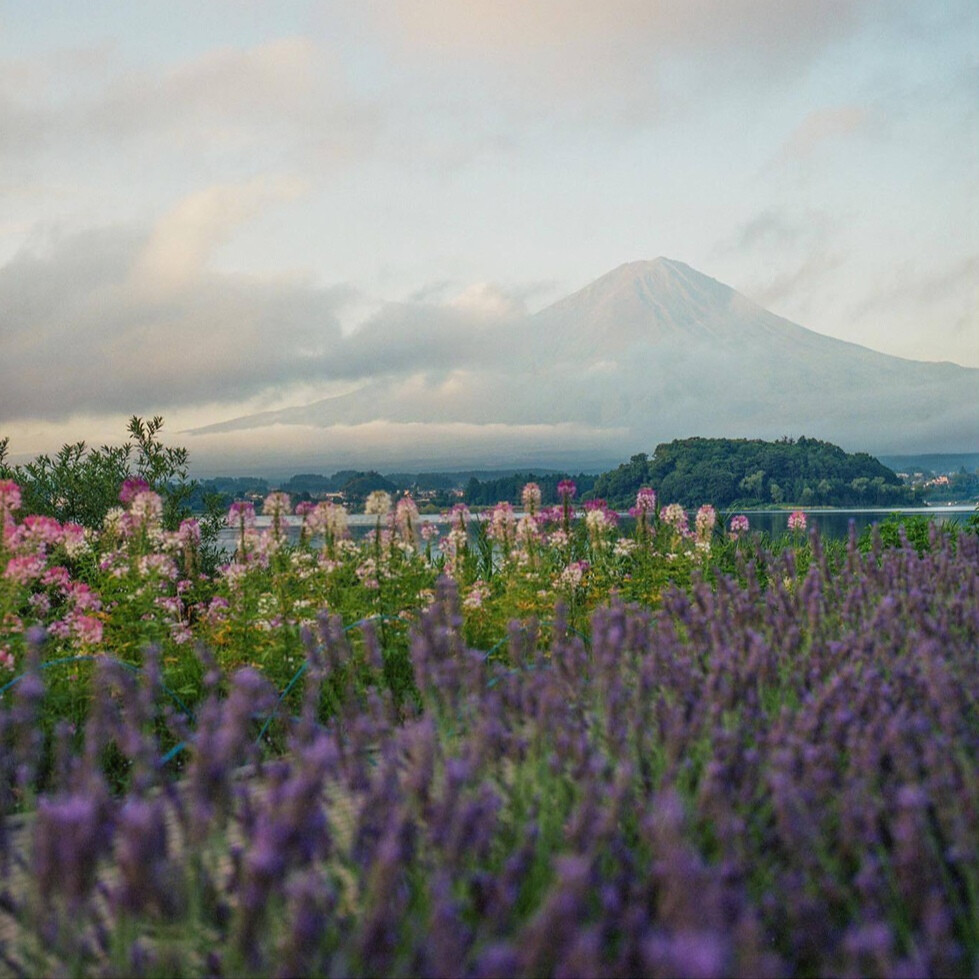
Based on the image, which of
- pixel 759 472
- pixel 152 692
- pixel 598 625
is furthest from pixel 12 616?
pixel 759 472

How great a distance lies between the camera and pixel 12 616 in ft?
15.3

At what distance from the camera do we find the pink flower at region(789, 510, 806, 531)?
10445mm

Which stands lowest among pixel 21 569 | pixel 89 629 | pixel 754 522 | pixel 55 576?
pixel 89 629

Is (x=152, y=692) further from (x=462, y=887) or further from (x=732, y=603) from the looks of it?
(x=732, y=603)

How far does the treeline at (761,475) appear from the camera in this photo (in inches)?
599

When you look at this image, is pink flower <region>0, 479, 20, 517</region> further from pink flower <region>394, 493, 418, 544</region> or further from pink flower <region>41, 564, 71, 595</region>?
pink flower <region>394, 493, 418, 544</region>

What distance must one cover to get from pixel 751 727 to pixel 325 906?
1.21 metres

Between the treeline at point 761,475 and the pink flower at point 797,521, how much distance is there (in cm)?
260

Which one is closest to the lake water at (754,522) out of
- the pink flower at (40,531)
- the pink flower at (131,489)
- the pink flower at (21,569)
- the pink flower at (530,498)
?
the pink flower at (530,498)

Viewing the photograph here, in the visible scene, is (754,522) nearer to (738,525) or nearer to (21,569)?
(738,525)

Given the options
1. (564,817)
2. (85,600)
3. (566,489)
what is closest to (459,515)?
(566,489)

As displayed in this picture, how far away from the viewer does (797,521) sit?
34.4 ft

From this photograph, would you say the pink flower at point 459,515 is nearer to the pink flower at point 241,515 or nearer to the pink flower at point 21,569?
the pink flower at point 241,515

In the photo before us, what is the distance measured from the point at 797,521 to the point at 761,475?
24.3 feet
